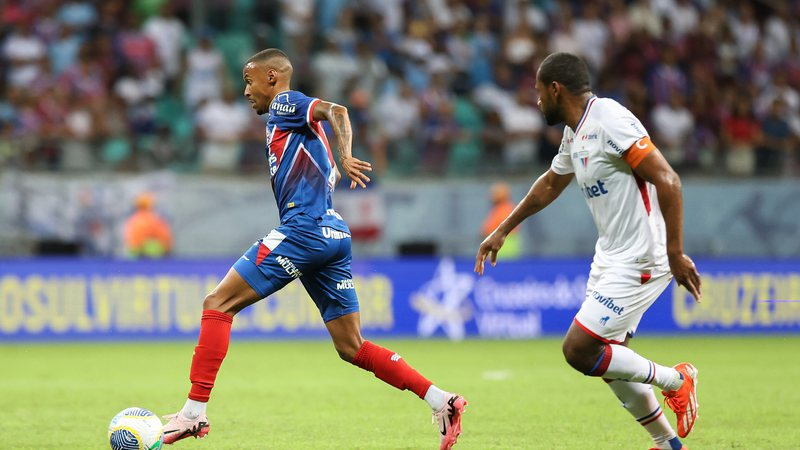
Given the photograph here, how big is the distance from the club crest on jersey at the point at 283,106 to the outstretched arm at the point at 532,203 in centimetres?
148

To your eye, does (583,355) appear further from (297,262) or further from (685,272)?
(297,262)

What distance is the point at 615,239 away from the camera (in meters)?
6.88

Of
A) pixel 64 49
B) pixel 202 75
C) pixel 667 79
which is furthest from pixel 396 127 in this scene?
pixel 64 49

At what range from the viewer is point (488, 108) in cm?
1980

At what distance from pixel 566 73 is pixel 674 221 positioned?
43.3 inches

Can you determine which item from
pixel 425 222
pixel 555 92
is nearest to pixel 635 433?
pixel 555 92

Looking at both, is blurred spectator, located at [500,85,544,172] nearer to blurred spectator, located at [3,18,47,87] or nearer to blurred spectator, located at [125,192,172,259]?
blurred spectator, located at [125,192,172,259]

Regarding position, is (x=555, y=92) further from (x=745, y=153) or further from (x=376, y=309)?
(x=745, y=153)

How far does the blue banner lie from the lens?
17.1m

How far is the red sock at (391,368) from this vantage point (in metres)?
7.48

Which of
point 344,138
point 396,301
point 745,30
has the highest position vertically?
point 745,30

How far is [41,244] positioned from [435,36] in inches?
305

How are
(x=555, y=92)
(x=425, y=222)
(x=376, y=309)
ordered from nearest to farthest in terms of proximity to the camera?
(x=555, y=92) < (x=376, y=309) < (x=425, y=222)

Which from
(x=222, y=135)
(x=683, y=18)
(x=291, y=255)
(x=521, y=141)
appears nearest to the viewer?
(x=291, y=255)
